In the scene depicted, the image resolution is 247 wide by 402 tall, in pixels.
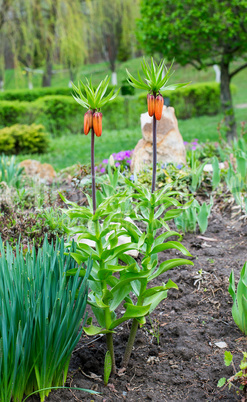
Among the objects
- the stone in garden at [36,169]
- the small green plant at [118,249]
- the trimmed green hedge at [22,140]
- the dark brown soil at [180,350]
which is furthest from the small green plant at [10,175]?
the trimmed green hedge at [22,140]

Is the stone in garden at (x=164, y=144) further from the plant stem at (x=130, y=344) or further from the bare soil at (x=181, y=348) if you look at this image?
the plant stem at (x=130, y=344)

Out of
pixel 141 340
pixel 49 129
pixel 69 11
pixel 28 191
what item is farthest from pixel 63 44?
pixel 141 340

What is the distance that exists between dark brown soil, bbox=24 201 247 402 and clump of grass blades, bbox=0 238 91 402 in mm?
189

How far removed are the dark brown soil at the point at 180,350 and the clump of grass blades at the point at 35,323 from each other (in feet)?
0.62

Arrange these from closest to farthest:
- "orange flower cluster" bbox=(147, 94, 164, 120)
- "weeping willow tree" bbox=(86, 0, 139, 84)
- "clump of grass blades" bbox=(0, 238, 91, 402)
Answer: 1. "clump of grass blades" bbox=(0, 238, 91, 402)
2. "orange flower cluster" bbox=(147, 94, 164, 120)
3. "weeping willow tree" bbox=(86, 0, 139, 84)

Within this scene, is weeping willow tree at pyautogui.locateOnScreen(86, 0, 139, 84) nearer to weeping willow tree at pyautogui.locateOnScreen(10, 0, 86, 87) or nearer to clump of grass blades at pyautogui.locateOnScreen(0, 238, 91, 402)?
weeping willow tree at pyautogui.locateOnScreen(10, 0, 86, 87)

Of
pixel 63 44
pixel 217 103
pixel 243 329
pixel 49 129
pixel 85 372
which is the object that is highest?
pixel 63 44

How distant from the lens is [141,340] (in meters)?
2.18

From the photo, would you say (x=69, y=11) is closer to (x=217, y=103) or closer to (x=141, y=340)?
(x=217, y=103)

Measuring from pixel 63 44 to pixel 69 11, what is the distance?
91 centimetres

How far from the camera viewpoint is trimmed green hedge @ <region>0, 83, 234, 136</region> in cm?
1076

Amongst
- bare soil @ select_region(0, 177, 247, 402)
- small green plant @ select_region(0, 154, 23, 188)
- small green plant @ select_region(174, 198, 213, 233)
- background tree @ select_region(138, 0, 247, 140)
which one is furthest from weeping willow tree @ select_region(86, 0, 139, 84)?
bare soil @ select_region(0, 177, 247, 402)

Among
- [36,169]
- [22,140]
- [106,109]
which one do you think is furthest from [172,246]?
[106,109]

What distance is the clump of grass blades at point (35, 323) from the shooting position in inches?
59.9
